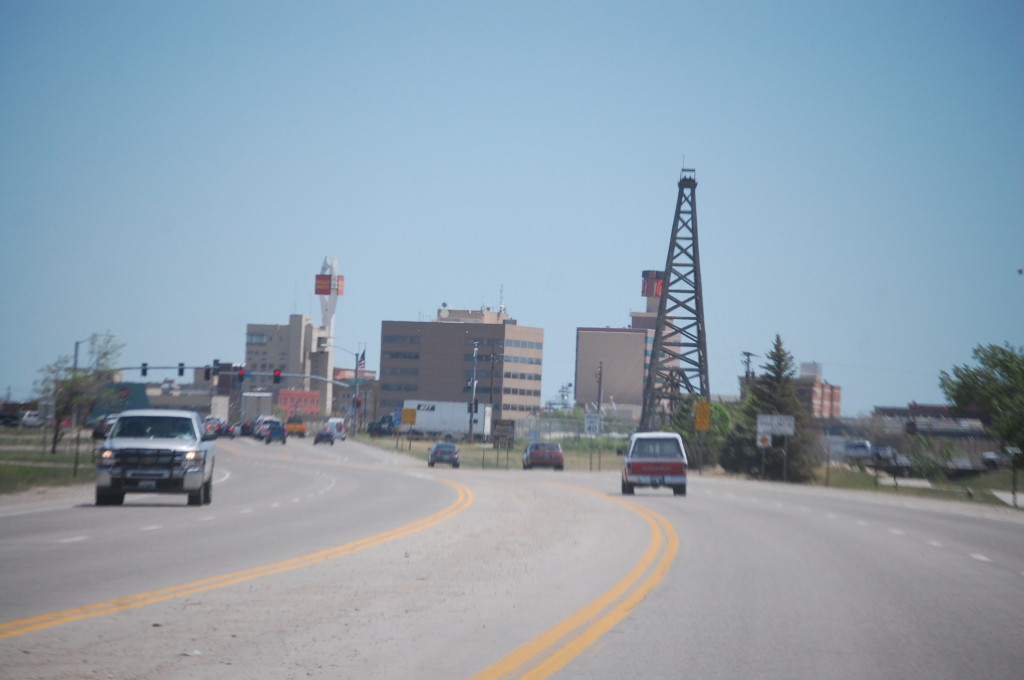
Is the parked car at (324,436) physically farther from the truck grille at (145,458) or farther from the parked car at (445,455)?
the truck grille at (145,458)

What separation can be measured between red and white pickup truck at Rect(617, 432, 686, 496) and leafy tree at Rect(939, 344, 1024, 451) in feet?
56.1

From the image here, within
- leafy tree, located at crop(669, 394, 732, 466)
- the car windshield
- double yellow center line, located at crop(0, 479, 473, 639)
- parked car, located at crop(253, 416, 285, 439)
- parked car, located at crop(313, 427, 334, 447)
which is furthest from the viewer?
parked car, located at crop(313, 427, 334, 447)

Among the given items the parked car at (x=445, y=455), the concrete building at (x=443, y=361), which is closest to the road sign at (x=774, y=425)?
the parked car at (x=445, y=455)

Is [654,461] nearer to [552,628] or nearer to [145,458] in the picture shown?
[145,458]

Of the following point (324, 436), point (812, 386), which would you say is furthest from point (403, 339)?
point (324, 436)

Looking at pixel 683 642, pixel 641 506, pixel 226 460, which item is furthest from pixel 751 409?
pixel 683 642

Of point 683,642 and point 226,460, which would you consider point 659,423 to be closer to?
point 226,460

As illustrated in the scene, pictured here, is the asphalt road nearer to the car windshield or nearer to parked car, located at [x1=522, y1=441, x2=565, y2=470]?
the car windshield

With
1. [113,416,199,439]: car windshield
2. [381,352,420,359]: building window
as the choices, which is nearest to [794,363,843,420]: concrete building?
[381,352,420,359]: building window

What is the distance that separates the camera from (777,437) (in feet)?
223

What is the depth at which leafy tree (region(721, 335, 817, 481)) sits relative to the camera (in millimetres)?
68250

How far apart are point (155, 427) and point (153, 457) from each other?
1.47 meters

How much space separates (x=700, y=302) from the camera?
8606cm

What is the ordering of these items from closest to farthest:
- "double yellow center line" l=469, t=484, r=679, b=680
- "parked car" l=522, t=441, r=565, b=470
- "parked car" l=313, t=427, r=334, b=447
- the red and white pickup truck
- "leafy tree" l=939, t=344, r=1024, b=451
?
"double yellow center line" l=469, t=484, r=679, b=680, the red and white pickup truck, "leafy tree" l=939, t=344, r=1024, b=451, "parked car" l=522, t=441, r=565, b=470, "parked car" l=313, t=427, r=334, b=447
